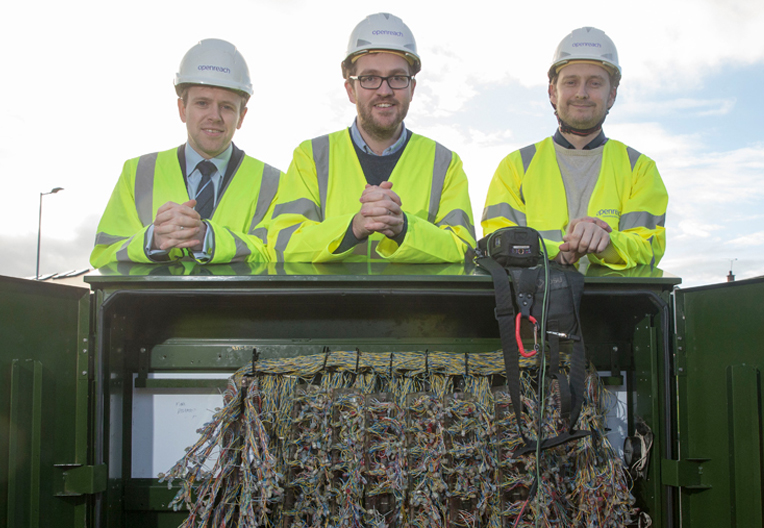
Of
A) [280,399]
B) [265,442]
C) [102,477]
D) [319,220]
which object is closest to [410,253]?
[319,220]

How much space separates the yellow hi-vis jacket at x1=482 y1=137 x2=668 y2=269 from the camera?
2.88 metres

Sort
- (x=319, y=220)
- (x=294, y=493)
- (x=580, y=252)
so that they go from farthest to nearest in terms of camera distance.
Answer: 1. (x=319, y=220)
2. (x=580, y=252)
3. (x=294, y=493)

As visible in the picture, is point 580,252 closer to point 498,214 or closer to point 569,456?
point 498,214

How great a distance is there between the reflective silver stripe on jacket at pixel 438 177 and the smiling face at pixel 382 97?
29cm

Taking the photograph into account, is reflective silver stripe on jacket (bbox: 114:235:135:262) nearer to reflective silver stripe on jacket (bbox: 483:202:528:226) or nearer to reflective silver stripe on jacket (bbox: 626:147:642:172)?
reflective silver stripe on jacket (bbox: 483:202:528:226)

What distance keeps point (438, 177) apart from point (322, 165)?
0.64 metres

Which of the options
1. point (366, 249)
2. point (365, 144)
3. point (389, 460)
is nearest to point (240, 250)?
point (366, 249)

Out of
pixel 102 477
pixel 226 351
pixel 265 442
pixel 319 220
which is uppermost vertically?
pixel 319 220

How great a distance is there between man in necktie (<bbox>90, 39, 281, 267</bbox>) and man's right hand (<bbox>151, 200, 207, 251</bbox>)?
0.24 meters

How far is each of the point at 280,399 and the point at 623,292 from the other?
1491 mm

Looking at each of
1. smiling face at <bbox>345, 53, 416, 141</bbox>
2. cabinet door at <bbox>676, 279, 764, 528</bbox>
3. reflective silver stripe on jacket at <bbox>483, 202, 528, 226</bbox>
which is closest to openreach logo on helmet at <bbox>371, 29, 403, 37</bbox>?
smiling face at <bbox>345, 53, 416, 141</bbox>

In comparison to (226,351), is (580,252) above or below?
above

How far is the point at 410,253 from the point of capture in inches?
96.5

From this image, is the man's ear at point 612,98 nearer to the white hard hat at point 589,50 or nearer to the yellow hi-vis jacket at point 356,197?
the white hard hat at point 589,50
